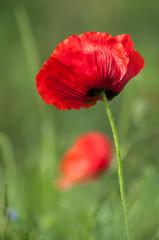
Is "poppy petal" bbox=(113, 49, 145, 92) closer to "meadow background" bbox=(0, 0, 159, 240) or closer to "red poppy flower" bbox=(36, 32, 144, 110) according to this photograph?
"red poppy flower" bbox=(36, 32, 144, 110)

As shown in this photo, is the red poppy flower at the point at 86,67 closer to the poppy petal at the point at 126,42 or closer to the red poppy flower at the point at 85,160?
the poppy petal at the point at 126,42

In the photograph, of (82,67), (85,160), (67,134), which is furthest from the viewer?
(67,134)

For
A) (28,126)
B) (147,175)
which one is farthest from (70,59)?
(28,126)

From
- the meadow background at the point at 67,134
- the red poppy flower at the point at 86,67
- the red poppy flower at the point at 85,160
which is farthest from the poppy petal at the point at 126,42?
the red poppy flower at the point at 85,160

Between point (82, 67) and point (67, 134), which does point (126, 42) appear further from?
point (67, 134)

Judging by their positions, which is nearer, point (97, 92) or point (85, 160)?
point (97, 92)

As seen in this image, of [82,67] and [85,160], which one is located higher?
[82,67]

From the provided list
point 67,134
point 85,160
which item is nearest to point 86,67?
point 85,160
